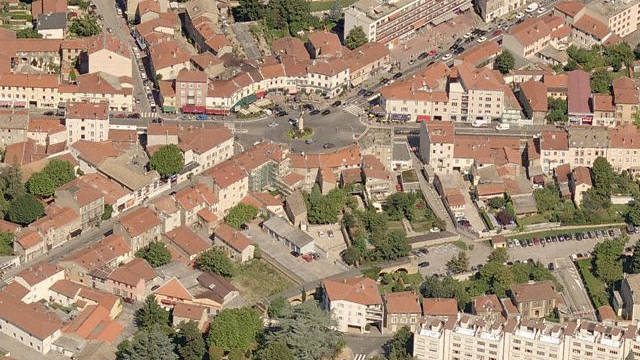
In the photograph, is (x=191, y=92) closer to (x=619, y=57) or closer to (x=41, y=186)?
(x=41, y=186)

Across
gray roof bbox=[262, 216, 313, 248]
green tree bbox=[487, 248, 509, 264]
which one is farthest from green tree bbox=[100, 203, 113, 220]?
green tree bbox=[487, 248, 509, 264]

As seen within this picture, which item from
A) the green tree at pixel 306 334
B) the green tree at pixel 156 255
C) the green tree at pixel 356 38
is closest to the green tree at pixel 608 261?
the green tree at pixel 306 334

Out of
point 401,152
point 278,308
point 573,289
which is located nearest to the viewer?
point 278,308

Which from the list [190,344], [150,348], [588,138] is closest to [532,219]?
[588,138]

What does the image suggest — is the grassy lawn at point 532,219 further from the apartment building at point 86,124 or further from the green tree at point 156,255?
the apartment building at point 86,124

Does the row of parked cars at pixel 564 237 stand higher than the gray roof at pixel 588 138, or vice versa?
the gray roof at pixel 588 138

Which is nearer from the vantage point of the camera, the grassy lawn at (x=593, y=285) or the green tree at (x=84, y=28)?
the grassy lawn at (x=593, y=285)

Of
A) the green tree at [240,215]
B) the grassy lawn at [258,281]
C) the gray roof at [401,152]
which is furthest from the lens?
the gray roof at [401,152]
